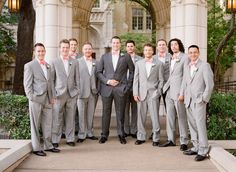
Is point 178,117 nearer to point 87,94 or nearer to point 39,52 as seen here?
point 87,94

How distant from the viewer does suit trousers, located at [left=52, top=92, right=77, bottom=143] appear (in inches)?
340

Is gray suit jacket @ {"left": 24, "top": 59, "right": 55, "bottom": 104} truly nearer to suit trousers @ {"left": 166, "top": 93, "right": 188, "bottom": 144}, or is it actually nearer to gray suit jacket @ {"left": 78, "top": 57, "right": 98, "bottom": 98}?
gray suit jacket @ {"left": 78, "top": 57, "right": 98, "bottom": 98}

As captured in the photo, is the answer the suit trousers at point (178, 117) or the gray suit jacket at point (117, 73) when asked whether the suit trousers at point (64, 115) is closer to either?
the gray suit jacket at point (117, 73)

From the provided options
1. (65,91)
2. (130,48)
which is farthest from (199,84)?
(65,91)

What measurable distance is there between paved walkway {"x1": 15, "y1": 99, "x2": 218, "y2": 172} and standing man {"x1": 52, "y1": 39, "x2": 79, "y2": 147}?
1.10 ft

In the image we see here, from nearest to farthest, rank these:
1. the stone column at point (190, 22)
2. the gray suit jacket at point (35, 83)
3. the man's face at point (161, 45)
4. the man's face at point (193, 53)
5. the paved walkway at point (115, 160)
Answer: the paved walkway at point (115, 160) → the man's face at point (193, 53) → the gray suit jacket at point (35, 83) → the man's face at point (161, 45) → the stone column at point (190, 22)

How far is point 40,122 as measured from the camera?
8.29 metres

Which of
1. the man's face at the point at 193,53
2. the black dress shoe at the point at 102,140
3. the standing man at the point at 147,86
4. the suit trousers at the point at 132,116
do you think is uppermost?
the man's face at the point at 193,53

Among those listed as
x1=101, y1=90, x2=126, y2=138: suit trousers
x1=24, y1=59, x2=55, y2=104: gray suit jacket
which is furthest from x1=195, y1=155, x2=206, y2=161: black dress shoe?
x1=24, y1=59, x2=55, y2=104: gray suit jacket

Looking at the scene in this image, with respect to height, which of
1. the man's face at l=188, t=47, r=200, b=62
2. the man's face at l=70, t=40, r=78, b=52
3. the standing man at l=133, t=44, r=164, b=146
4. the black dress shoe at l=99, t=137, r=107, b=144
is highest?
the man's face at l=70, t=40, r=78, b=52

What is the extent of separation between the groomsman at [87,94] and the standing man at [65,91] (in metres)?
0.50

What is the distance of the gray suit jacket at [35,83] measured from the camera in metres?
7.88

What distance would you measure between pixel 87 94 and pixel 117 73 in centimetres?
84

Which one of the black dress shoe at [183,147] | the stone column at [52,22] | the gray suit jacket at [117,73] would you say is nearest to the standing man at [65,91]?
the gray suit jacket at [117,73]
